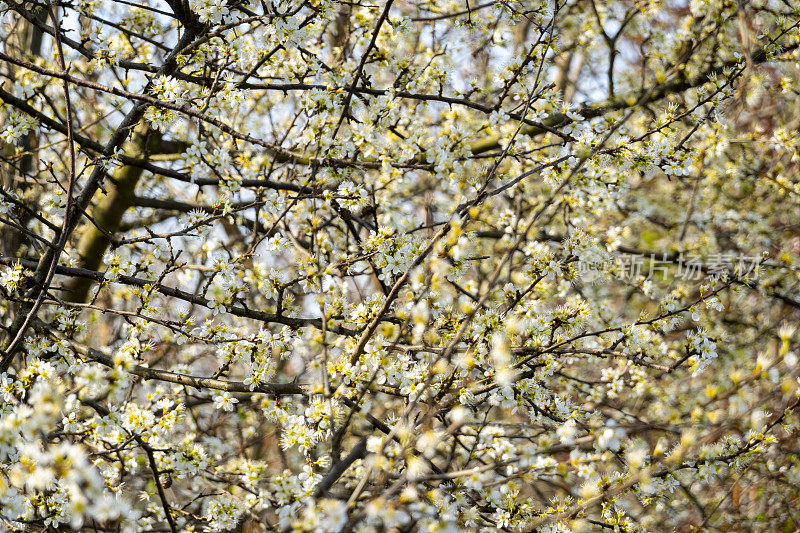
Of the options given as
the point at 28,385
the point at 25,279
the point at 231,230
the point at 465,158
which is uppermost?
the point at 231,230

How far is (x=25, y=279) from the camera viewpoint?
2.78 metres

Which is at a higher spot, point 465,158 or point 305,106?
point 305,106

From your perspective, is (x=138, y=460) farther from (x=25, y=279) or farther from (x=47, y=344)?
(x=25, y=279)

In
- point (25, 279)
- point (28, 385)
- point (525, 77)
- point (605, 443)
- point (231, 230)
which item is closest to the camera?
point (605, 443)

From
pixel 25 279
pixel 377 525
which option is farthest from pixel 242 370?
pixel 377 525

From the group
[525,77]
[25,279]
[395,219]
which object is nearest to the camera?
[25,279]

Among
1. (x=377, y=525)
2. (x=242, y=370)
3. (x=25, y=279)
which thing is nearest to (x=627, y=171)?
(x=377, y=525)

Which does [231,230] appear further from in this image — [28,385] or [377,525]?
[377,525]

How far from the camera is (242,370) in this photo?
6.55 m

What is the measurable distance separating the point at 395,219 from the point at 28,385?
2458mm

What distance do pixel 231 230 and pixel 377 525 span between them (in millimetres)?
4745

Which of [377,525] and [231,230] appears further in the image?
[231,230]

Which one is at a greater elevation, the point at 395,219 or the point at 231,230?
the point at 231,230

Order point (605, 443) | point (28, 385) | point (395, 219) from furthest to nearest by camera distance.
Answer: point (395, 219)
point (28, 385)
point (605, 443)
